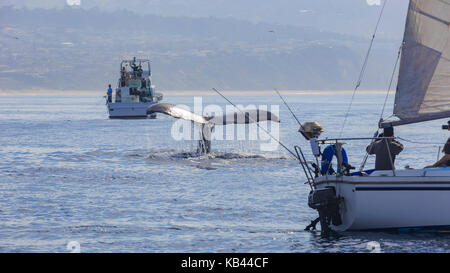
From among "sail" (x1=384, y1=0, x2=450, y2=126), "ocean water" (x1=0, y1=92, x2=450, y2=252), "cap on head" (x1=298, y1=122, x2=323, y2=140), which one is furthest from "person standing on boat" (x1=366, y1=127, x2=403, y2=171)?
"ocean water" (x1=0, y1=92, x2=450, y2=252)

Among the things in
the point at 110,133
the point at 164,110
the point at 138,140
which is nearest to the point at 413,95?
the point at 164,110

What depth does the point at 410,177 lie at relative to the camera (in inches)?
766

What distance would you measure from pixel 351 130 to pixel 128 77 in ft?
89.4

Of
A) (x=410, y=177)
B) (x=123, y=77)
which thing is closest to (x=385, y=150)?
(x=410, y=177)

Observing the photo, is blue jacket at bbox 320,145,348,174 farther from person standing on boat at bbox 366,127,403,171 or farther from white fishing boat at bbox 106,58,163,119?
white fishing boat at bbox 106,58,163,119

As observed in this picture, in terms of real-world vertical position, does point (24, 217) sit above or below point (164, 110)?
below

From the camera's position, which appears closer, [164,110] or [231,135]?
[164,110]

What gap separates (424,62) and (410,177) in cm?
356

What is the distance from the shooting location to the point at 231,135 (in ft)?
228

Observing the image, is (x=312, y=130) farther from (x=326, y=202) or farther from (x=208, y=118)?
(x=208, y=118)

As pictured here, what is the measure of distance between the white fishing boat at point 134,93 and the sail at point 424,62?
229 feet

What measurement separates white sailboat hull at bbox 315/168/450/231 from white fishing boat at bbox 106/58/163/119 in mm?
71200

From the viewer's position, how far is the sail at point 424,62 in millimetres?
20984
